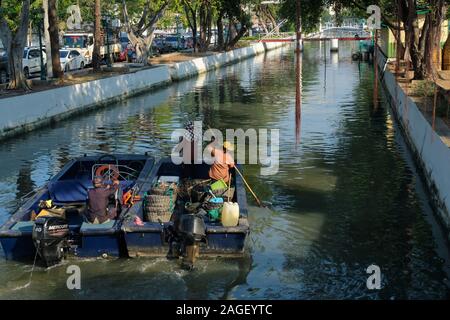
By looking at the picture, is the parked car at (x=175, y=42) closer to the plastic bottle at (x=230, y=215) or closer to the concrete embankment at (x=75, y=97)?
the concrete embankment at (x=75, y=97)

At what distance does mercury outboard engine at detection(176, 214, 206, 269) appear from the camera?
11.0m

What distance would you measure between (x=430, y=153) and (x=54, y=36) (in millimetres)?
22342

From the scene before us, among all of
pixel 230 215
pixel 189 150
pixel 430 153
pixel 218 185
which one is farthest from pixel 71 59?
pixel 230 215

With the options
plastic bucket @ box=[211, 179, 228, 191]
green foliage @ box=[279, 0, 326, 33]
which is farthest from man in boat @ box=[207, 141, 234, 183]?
green foliage @ box=[279, 0, 326, 33]

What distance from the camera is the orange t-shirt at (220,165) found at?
1371cm

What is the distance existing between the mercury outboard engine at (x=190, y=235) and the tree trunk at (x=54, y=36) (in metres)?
24.3

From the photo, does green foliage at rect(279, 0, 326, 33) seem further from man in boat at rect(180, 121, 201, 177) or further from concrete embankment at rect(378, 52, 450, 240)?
man in boat at rect(180, 121, 201, 177)

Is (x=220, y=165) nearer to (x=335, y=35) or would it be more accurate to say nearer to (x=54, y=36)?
(x=54, y=36)

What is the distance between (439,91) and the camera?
2269cm

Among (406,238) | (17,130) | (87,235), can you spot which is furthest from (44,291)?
(17,130)

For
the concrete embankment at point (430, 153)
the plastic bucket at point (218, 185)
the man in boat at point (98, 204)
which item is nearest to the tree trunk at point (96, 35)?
the concrete embankment at point (430, 153)

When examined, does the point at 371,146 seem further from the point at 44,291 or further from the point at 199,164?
the point at 44,291

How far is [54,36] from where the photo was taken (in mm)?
33469
